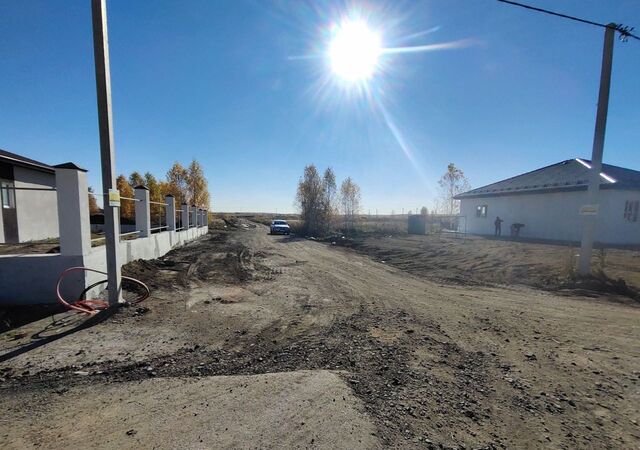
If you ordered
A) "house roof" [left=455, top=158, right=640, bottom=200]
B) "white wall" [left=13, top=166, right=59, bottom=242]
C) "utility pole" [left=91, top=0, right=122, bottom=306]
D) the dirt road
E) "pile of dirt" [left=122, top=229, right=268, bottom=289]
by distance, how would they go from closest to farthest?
1. the dirt road
2. "utility pole" [left=91, top=0, right=122, bottom=306]
3. "pile of dirt" [left=122, top=229, right=268, bottom=289]
4. "white wall" [left=13, top=166, right=59, bottom=242]
5. "house roof" [left=455, top=158, right=640, bottom=200]

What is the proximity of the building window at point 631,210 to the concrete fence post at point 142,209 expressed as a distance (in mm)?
26903

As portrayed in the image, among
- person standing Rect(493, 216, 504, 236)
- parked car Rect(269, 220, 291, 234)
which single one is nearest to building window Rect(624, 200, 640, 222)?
person standing Rect(493, 216, 504, 236)

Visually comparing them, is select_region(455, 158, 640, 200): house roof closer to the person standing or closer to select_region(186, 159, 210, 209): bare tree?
the person standing

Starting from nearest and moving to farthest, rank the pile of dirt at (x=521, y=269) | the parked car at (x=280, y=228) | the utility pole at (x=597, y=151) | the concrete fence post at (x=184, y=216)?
the pile of dirt at (x=521, y=269), the utility pole at (x=597, y=151), the concrete fence post at (x=184, y=216), the parked car at (x=280, y=228)

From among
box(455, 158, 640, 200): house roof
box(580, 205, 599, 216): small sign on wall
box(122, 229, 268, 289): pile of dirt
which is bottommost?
box(122, 229, 268, 289): pile of dirt

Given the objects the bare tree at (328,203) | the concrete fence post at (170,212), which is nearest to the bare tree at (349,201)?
the bare tree at (328,203)

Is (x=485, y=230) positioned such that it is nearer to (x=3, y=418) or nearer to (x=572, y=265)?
(x=572, y=265)

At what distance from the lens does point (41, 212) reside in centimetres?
1655

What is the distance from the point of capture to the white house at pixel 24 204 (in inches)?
556

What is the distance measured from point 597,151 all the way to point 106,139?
43.3 feet

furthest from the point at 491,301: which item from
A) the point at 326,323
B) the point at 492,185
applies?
the point at 492,185

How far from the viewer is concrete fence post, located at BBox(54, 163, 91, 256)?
5.94m

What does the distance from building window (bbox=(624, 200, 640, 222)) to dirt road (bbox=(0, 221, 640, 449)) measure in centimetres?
1763

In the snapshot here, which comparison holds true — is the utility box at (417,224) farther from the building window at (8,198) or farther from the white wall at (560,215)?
the building window at (8,198)
